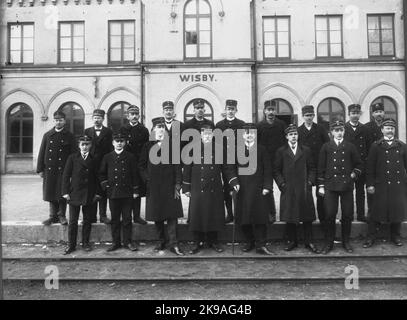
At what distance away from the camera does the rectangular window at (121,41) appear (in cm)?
1633

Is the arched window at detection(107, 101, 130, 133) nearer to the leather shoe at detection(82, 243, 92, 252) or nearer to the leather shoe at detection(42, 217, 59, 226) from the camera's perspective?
the leather shoe at detection(42, 217, 59, 226)

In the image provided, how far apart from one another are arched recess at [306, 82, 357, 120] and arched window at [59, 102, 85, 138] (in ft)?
32.9

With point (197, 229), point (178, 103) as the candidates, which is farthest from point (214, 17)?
point (197, 229)

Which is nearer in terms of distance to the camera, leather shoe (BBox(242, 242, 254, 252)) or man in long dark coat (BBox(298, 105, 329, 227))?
leather shoe (BBox(242, 242, 254, 252))

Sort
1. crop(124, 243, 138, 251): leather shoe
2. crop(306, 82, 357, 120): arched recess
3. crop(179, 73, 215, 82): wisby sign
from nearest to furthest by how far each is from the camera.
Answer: crop(124, 243, 138, 251): leather shoe < crop(179, 73, 215, 82): wisby sign < crop(306, 82, 357, 120): arched recess

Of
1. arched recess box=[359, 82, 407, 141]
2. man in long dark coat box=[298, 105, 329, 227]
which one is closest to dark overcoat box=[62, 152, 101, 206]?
man in long dark coat box=[298, 105, 329, 227]

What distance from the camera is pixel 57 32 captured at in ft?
53.7

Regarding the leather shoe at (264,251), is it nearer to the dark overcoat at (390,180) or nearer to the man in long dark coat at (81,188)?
the dark overcoat at (390,180)

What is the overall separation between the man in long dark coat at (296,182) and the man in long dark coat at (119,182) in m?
2.38

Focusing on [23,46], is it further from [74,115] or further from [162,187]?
[162,187]

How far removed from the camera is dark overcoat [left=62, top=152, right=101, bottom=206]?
6.04m

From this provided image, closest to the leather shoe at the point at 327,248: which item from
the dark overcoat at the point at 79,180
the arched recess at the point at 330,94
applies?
the dark overcoat at the point at 79,180

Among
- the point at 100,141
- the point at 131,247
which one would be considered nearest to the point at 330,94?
the point at 100,141

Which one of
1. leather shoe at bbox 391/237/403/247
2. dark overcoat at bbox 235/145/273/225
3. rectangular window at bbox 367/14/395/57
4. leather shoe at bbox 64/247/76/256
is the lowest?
leather shoe at bbox 64/247/76/256
